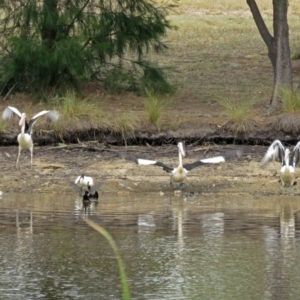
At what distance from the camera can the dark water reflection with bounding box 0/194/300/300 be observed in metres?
8.75

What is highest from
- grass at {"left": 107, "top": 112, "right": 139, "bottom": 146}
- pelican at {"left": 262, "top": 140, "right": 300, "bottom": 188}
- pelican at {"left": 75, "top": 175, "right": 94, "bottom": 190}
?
grass at {"left": 107, "top": 112, "right": 139, "bottom": 146}

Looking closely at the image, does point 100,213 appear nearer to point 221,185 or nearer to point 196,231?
point 196,231

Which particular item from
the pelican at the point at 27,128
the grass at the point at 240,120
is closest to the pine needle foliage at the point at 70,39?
the pelican at the point at 27,128

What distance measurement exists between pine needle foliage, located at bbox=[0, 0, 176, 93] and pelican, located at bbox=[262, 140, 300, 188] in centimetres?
473

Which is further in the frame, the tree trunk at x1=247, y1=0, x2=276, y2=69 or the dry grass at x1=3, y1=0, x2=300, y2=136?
the tree trunk at x1=247, y1=0, x2=276, y2=69

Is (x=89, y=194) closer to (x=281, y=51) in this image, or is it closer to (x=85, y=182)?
(x=85, y=182)

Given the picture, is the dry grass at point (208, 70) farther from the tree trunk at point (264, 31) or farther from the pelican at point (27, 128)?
the tree trunk at point (264, 31)

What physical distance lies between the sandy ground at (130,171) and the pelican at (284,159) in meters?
0.34

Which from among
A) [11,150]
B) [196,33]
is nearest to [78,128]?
[11,150]

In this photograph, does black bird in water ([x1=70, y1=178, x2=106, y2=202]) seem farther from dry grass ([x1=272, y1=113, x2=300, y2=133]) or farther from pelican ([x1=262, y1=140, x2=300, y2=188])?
dry grass ([x1=272, y1=113, x2=300, y2=133])

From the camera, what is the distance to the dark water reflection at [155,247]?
8.75 m

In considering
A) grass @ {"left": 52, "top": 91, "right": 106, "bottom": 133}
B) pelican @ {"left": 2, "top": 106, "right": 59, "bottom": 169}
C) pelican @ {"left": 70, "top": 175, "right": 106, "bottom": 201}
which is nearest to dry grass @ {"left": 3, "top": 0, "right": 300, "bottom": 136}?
grass @ {"left": 52, "top": 91, "right": 106, "bottom": 133}

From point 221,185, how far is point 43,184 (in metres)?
2.62

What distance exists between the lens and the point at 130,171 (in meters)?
15.2
